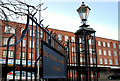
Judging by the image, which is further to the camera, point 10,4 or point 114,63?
point 114,63

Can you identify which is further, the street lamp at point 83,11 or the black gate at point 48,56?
the street lamp at point 83,11

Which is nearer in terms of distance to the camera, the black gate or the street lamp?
the black gate

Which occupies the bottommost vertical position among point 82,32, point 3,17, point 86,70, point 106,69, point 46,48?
point 106,69

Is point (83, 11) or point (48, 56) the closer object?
point (48, 56)

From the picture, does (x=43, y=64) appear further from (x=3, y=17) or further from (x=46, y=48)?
(x=3, y=17)

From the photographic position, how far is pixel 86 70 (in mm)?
5180

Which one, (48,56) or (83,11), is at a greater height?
(83,11)

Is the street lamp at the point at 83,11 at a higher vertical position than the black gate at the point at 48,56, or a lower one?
higher

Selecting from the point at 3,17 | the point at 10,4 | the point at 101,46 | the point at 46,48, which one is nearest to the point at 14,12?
the point at 10,4

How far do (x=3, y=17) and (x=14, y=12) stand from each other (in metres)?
0.73

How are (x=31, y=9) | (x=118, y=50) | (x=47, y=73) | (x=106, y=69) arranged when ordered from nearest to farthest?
(x=47, y=73) → (x=31, y=9) → (x=106, y=69) → (x=118, y=50)

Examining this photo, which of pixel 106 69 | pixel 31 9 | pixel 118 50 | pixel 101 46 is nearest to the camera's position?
pixel 31 9

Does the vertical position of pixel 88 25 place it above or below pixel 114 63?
above

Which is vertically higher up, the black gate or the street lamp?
the street lamp
